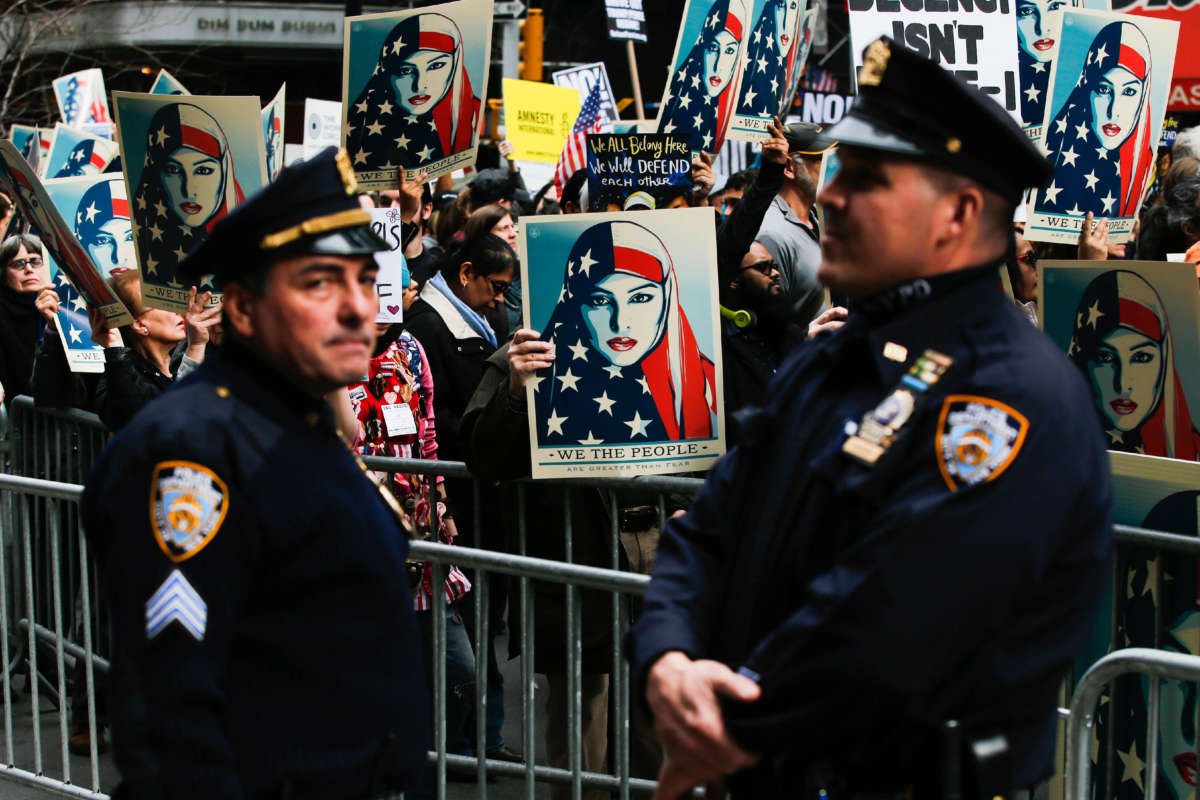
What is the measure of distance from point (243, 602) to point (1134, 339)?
2.87m

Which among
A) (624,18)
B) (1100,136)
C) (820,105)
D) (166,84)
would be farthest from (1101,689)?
(624,18)

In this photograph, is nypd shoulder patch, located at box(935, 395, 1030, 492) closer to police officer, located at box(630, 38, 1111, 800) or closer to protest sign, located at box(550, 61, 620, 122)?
police officer, located at box(630, 38, 1111, 800)

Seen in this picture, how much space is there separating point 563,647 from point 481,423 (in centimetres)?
77

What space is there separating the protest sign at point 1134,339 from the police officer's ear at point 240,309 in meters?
2.52

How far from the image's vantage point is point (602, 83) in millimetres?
13188

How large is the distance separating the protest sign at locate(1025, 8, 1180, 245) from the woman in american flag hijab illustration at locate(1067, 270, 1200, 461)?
181 cm

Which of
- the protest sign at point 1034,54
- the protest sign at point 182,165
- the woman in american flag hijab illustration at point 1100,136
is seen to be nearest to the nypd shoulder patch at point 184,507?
the protest sign at point 182,165

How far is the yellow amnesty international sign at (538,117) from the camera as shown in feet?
40.0

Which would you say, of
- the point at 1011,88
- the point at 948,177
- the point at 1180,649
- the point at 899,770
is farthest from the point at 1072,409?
the point at 1011,88

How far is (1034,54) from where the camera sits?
23.1 ft

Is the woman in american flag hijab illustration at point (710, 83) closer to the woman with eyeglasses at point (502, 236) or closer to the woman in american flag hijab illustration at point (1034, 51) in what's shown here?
the woman with eyeglasses at point (502, 236)

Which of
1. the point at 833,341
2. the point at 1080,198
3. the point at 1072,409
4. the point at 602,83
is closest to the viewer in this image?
the point at 1072,409

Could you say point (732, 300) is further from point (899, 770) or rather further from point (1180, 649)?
point (899, 770)

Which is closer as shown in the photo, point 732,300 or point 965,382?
point 965,382
